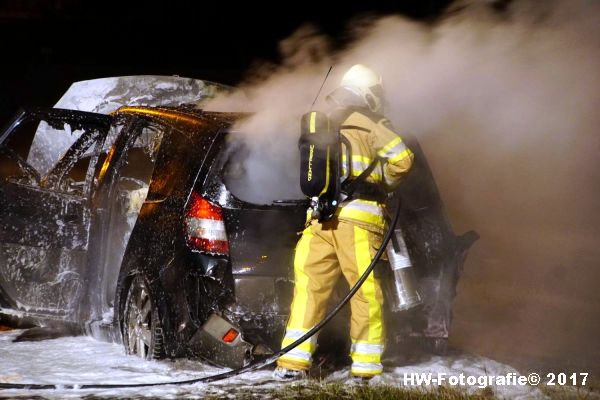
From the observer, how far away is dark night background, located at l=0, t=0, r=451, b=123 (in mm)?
24109

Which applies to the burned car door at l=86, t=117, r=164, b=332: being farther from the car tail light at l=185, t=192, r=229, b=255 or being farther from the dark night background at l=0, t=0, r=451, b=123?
the dark night background at l=0, t=0, r=451, b=123

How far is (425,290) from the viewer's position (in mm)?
4742

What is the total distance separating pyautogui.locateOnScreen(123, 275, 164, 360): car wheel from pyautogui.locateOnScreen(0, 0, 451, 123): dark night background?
19266mm

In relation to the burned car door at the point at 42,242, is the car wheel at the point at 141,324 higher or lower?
lower

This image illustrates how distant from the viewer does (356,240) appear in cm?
430

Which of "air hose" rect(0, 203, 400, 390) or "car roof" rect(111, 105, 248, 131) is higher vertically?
"car roof" rect(111, 105, 248, 131)

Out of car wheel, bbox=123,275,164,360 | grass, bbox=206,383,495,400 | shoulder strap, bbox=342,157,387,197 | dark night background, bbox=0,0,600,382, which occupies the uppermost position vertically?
dark night background, bbox=0,0,600,382

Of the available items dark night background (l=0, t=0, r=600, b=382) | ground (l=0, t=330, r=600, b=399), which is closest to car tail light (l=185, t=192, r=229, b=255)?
ground (l=0, t=330, r=600, b=399)

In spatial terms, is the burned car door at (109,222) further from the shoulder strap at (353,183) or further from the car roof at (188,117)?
the shoulder strap at (353,183)

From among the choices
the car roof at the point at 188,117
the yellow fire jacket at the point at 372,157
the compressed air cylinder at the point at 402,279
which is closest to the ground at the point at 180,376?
the compressed air cylinder at the point at 402,279

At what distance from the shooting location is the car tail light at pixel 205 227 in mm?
4266

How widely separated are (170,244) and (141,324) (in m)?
0.63

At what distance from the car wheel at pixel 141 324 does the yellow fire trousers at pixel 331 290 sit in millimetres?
Result: 777

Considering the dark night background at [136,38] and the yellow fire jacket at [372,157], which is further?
the dark night background at [136,38]
